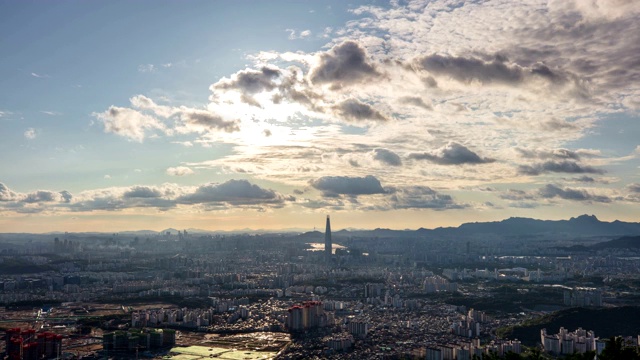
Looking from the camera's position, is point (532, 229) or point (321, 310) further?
point (532, 229)

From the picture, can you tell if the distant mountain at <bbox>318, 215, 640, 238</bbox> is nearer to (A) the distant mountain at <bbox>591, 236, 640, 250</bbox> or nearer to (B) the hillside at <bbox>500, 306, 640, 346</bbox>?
(A) the distant mountain at <bbox>591, 236, 640, 250</bbox>

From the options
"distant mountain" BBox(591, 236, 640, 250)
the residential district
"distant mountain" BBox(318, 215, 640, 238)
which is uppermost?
"distant mountain" BBox(318, 215, 640, 238)

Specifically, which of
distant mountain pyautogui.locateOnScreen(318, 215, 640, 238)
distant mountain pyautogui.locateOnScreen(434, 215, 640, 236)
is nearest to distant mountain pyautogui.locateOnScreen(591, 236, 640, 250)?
distant mountain pyautogui.locateOnScreen(318, 215, 640, 238)

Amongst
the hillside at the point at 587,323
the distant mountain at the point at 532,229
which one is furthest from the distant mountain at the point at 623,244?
the hillside at the point at 587,323

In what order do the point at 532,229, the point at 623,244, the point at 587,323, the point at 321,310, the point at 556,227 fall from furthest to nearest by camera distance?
the point at 556,227 → the point at 532,229 → the point at 623,244 → the point at 321,310 → the point at 587,323

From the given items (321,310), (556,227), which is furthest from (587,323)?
(556,227)

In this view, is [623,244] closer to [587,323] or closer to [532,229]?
[532,229]

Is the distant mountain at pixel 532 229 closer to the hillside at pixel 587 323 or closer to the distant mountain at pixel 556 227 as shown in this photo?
the distant mountain at pixel 556 227

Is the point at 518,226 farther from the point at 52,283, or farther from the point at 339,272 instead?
the point at 52,283

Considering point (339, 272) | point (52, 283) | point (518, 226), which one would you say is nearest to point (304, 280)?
point (339, 272)
